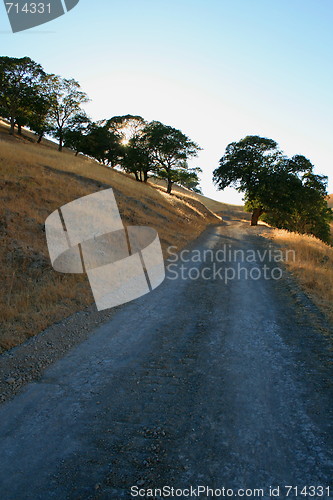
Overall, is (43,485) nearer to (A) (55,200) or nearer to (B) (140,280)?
(B) (140,280)

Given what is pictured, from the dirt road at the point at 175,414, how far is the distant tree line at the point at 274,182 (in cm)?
2959

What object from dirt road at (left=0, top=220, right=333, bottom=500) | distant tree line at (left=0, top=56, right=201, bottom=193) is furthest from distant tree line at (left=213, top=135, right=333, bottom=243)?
dirt road at (left=0, top=220, right=333, bottom=500)

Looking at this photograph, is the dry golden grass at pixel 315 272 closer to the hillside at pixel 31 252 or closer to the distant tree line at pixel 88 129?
the hillside at pixel 31 252

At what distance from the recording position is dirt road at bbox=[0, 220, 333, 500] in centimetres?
322

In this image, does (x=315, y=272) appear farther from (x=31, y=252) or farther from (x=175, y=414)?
(x=31, y=252)

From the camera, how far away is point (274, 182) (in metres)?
34.0

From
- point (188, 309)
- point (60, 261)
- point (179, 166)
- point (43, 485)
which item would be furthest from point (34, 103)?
point (43, 485)

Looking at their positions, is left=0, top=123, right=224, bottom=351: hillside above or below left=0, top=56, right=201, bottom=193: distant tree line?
below

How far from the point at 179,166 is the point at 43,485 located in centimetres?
5007

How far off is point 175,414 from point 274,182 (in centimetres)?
3402

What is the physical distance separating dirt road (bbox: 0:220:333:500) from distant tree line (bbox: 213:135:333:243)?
2959 centimetres

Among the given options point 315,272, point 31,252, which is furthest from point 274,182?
point 31,252

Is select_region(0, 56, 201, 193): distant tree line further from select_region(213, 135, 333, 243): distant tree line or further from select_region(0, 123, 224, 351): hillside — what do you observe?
select_region(0, 123, 224, 351): hillside

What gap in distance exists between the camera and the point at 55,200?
1592cm
